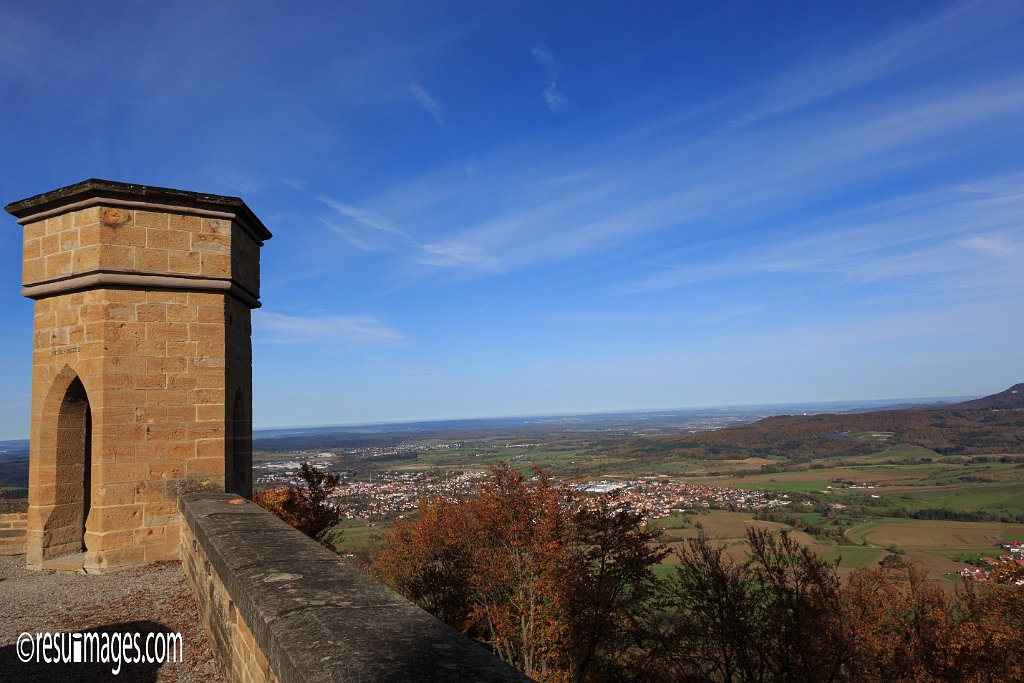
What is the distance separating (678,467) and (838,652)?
77.6m

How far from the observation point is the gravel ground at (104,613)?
3.17 metres

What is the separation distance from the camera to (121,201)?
547 centimetres

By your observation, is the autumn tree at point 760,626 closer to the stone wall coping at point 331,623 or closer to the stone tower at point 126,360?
the stone tower at point 126,360

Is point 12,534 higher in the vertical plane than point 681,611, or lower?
higher

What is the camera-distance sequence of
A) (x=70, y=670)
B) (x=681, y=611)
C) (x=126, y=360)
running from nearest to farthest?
(x=70, y=670)
(x=126, y=360)
(x=681, y=611)

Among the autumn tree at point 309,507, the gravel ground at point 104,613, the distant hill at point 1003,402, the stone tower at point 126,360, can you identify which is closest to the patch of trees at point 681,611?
the autumn tree at point 309,507

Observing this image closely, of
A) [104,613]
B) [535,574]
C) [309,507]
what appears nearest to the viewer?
[104,613]

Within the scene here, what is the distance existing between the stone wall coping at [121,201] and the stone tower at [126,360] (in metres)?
0.01

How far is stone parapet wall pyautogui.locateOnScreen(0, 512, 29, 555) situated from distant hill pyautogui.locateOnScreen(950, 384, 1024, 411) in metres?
160

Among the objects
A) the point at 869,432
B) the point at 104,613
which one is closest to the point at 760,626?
the point at 104,613

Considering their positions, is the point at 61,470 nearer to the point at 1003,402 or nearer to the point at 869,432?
the point at 869,432

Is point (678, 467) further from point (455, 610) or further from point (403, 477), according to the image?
point (455, 610)

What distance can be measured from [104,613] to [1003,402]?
179441 mm

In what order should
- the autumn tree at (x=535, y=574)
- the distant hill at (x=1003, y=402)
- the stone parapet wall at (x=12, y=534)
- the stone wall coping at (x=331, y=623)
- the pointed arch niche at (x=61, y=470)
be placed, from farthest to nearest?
the distant hill at (x=1003, y=402) → the autumn tree at (x=535, y=574) → the stone parapet wall at (x=12, y=534) → the pointed arch niche at (x=61, y=470) → the stone wall coping at (x=331, y=623)
